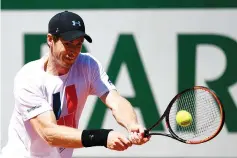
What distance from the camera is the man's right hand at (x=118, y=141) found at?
3902 mm

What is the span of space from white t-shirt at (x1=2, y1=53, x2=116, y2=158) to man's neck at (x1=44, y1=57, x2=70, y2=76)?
0.09ft

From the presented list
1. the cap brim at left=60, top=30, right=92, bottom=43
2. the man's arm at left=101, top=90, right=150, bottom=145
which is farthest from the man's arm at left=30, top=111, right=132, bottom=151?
the cap brim at left=60, top=30, right=92, bottom=43

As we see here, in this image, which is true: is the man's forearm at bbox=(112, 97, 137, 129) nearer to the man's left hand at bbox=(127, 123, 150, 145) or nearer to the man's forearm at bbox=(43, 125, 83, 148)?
the man's left hand at bbox=(127, 123, 150, 145)

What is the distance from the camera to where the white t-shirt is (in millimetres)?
4477

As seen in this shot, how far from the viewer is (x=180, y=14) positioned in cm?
689

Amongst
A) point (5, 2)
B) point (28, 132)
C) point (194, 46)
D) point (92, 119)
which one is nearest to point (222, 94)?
point (194, 46)

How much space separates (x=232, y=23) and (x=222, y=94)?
698 millimetres

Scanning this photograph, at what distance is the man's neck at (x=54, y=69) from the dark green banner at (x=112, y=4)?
2.46 metres

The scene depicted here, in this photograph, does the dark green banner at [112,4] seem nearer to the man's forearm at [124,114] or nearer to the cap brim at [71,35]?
the man's forearm at [124,114]

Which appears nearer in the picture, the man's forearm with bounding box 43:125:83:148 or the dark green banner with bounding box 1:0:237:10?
the man's forearm with bounding box 43:125:83:148

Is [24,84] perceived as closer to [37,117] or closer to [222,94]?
[37,117]

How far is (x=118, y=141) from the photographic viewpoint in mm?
3916

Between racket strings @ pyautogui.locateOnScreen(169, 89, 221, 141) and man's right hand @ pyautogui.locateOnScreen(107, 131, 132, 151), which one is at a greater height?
man's right hand @ pyautogui.locateOnScreen(107, 131, 132, 151)

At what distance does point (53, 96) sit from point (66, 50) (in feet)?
1.22
